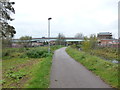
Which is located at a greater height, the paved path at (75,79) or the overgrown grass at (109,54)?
the paved path at (75,79)

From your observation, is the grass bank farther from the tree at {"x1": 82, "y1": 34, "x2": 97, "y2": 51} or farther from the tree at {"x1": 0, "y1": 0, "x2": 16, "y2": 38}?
the tree at {"x1": 82, "y1": 34, "x2": 97, "y2": 51}

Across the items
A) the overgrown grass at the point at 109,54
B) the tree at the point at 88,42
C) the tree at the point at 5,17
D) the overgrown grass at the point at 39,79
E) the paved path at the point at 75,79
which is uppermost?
the tree at the point at 5,17

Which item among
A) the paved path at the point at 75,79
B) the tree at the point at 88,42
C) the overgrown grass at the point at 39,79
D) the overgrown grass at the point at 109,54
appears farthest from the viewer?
the overgrown grass at the point at 109,54

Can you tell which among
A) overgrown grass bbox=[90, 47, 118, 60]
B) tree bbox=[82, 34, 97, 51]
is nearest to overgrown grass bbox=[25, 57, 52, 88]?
tree bbox=[82, 34, 97, 51]

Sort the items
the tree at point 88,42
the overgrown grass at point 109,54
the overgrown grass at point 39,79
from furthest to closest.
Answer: the overgrown grass at point 109,54, the tree at point 88,42, the overgrown grass at point 39,79

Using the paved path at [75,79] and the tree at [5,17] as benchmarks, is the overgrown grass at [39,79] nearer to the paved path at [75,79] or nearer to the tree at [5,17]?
the paved path at [75,79]

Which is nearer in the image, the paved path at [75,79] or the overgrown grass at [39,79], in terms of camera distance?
the overgrown grass at [39,79]

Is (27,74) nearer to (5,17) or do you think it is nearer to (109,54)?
(5,17)

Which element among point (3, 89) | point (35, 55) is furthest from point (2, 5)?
point (3, 89)

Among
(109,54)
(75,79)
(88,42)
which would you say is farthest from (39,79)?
(109,54)

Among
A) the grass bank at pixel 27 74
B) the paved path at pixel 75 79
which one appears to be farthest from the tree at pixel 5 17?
the paved path at pixel 75 79

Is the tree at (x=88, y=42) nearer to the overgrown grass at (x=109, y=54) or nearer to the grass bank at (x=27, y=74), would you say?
the overgrown grass at (x=109, y=54)

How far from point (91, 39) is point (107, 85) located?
13860 mm

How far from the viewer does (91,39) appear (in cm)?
1984
